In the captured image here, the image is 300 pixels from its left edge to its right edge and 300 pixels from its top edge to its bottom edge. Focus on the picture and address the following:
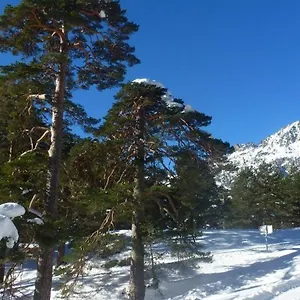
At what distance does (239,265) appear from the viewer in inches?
642

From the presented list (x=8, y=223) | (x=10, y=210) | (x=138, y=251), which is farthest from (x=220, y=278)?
(x=8, y=223)

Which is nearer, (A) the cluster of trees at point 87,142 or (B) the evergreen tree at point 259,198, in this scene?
(A) the cluster of trees at point 87,142

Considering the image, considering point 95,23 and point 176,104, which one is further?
point 176,104

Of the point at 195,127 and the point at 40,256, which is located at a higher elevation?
the point at 195,127

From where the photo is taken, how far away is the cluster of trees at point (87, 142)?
30.7ft

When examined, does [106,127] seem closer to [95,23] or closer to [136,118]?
[136,118]

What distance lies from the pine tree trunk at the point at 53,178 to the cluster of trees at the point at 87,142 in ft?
0.08

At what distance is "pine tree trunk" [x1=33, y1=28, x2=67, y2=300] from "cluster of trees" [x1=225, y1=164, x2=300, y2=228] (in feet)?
105

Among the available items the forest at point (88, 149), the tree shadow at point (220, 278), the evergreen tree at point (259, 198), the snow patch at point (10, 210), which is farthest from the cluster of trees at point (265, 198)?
the snow patch at point (10, 210)

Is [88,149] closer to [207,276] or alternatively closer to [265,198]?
[207,276]

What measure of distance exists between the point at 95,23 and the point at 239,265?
1185 centimetres

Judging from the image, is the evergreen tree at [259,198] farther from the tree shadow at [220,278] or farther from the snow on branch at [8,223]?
the snow on branch at [8,223]

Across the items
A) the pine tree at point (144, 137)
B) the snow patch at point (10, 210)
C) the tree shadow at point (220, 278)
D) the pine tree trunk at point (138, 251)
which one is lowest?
the tree shadow at point (220, 278)

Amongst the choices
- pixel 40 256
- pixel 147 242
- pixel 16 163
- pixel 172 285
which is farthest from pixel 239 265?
pixel 16 163
